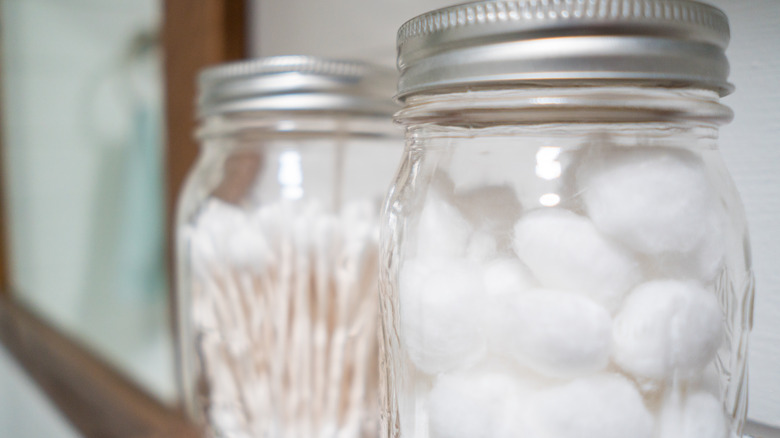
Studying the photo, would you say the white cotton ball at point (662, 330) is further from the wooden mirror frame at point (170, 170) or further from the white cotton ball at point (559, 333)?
the wooden mirror frame at point (170, 170)

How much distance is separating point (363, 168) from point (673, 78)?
5.7 inches

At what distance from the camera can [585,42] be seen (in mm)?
114

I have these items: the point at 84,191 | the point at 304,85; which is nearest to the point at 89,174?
the point at 84,191

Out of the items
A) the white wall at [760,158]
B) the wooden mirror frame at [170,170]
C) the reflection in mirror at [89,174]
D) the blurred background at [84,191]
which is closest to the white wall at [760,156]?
the white wall at [760,158]

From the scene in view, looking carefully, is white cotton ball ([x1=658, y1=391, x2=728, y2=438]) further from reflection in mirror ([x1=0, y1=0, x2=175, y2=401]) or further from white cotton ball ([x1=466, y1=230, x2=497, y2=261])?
reflection in mirror ([x1=0, y1=0, x2=175, y2=401])

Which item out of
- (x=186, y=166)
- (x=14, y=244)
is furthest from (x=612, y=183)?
(x=14, y=244)

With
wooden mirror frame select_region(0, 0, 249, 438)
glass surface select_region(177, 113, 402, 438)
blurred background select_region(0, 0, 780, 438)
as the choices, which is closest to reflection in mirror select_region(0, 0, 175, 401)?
blurred background select_region(0, 0, 780, 438)

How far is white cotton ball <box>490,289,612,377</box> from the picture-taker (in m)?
0.12

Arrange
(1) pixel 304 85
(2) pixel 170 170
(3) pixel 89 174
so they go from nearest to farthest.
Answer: (1) pixel 304 85 < (2) pixel 170 170 < (3) pixel 89 174

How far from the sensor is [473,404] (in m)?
0.13

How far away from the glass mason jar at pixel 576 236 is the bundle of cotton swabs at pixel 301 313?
8 cm

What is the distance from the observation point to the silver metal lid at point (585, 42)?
0.37 ft

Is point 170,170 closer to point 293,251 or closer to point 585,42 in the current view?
point 293,251

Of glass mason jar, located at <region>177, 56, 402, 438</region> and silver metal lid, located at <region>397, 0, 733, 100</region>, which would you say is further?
glass mason jar, located at <region>177, 56, 402, 438</region>
